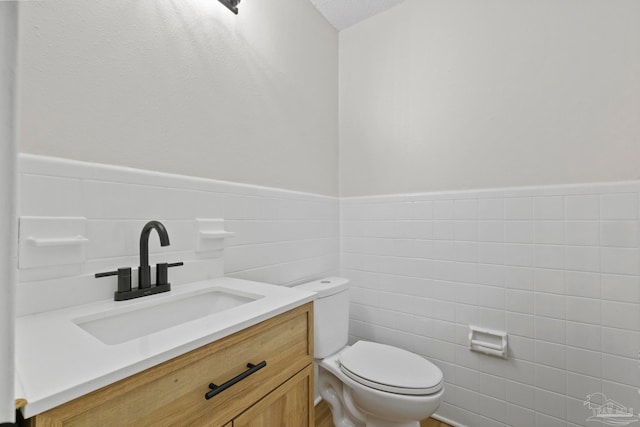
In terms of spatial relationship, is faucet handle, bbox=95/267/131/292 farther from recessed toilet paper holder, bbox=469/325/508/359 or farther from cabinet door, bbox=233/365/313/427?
recessed toilet paper holder, bbox=469/325/508/359

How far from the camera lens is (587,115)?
131cm

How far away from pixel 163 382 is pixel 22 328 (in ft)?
1.22

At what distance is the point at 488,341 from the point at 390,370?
0.57 meters

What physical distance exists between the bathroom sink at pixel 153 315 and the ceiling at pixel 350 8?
184cm

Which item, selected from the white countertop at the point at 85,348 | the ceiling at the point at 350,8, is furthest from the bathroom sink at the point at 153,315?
the ceiling at the point at 350,8

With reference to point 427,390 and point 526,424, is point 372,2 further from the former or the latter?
point 526,424

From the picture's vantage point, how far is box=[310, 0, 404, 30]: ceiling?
6.01ft

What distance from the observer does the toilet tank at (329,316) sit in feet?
4.83

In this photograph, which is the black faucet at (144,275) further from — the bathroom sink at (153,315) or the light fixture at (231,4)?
the light fixture at (231,4)

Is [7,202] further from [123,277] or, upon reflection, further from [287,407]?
[287,407]

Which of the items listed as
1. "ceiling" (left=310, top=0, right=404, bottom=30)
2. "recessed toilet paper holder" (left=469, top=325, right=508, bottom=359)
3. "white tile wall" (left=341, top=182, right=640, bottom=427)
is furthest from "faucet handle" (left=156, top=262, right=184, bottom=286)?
"ceiling" (left=310, top=0, right=404, bottom=30)

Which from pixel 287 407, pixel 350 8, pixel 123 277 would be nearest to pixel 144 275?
pixel 123 277

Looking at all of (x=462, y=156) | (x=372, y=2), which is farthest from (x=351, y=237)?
(x=372, y=2)

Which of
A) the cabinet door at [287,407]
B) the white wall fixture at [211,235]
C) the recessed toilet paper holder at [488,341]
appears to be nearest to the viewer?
the cabinet door at [287,407]
